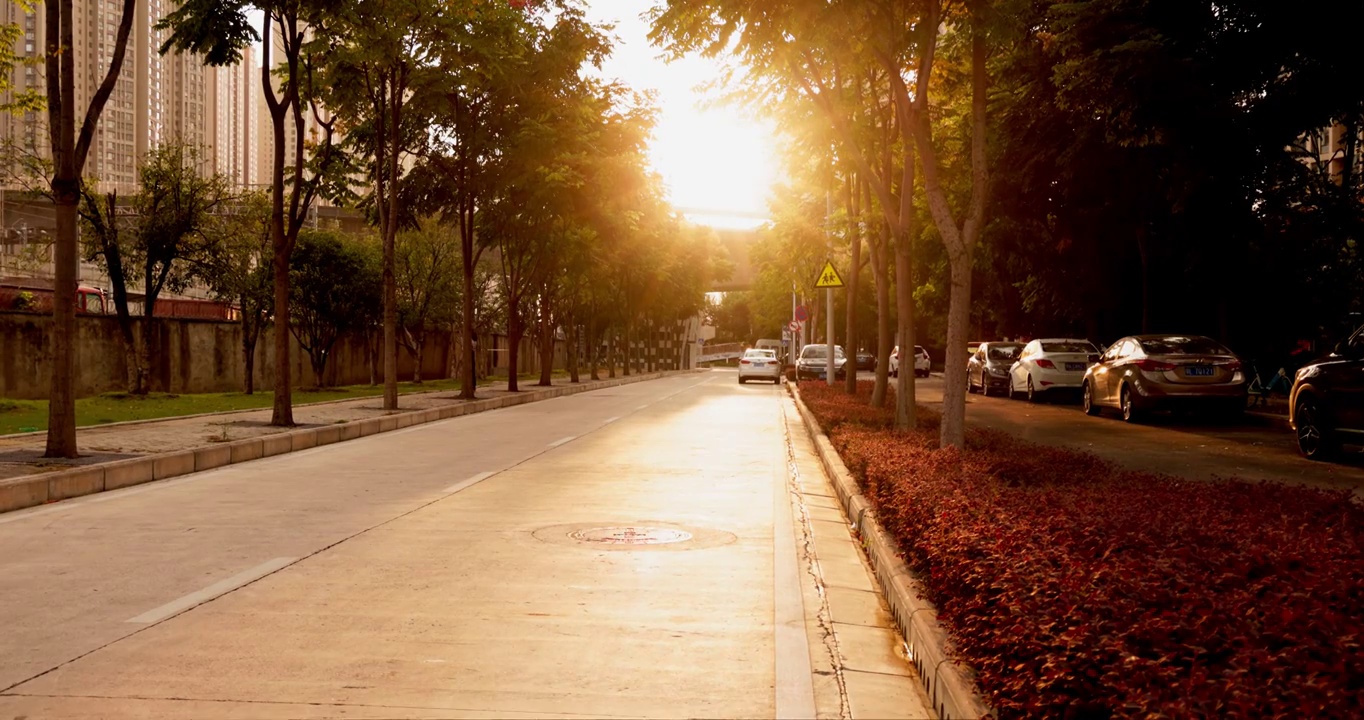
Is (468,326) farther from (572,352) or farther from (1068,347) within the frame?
(572,352)

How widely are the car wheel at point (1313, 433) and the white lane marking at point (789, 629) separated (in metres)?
7.12

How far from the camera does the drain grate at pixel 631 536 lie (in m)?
7.98

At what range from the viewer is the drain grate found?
7.98 m

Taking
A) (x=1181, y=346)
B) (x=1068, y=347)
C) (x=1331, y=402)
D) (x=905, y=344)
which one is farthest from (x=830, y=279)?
(x=1331, y=402)

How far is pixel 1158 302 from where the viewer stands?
32.3 metres

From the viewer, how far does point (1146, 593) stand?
4227 millimetres

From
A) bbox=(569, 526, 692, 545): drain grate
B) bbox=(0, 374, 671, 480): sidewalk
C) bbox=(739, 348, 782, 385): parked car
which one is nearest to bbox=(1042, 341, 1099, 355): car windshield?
bbox=(0, 374, 671, 480): sidewalk

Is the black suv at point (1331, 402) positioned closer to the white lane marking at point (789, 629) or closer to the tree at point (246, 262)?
the white lane marking at point (789, 629)

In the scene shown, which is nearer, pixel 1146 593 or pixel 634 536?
pixel 1146 593

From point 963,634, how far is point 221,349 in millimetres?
28956

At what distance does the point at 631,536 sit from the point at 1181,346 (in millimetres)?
13897

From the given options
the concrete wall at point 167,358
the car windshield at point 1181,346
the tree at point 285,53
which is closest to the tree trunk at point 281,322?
the tree at point 285,53

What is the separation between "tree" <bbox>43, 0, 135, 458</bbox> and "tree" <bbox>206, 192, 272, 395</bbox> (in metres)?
14.5

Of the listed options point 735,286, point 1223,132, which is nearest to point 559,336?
point 735,286
